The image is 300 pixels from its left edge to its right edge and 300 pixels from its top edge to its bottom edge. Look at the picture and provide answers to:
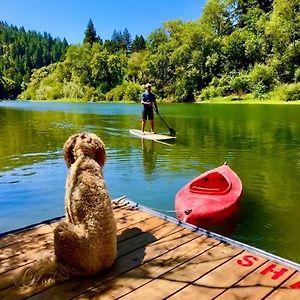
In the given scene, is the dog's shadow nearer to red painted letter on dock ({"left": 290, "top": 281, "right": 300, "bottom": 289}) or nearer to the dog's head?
the dog's head

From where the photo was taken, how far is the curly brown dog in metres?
3.95

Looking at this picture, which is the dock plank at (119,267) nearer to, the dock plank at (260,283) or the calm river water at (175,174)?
the dock plank at (260,283)

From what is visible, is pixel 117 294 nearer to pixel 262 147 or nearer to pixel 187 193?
pixel 187 193

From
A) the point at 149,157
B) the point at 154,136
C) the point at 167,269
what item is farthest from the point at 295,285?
the point at 154,136

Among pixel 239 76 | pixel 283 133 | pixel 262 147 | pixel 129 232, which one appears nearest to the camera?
pixel 129 232

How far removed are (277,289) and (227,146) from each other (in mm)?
12838

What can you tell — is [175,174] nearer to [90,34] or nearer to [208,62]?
[208,62]

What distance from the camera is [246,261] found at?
4418mm

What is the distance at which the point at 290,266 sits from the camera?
14.0 feet

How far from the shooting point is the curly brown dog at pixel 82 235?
395 centimetres

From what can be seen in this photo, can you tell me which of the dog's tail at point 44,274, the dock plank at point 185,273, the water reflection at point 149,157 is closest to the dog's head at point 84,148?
the dog's tail at point 44,274

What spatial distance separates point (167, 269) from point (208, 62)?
2626 inches

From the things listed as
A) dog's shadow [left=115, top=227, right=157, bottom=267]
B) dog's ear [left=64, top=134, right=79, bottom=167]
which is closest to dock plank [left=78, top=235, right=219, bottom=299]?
dog's shadow [left=115, top=227, right=157, bottom=267]

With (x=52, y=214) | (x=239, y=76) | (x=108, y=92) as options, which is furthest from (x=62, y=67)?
(x=52, y=214)
